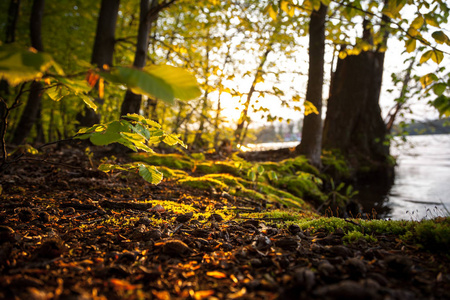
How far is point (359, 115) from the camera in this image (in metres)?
11.1

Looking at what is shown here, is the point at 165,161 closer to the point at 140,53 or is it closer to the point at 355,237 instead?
the point at 140,53

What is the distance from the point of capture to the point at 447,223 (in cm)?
165

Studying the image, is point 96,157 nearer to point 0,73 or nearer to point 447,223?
point 0,73

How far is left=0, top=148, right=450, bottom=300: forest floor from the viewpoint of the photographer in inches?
41.8

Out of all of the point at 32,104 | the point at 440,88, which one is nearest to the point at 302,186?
the point at 440,88

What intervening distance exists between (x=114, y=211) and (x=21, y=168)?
231 centimetres

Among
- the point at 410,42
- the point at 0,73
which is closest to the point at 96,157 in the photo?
the point at 0,73

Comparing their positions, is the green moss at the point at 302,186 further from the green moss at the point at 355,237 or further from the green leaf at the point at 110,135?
the green leaf at the point at 110,135

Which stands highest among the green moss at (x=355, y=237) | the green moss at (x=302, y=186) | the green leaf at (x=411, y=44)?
the green leaf at (x=411, y=44)

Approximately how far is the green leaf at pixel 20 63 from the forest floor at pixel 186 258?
2.61ft

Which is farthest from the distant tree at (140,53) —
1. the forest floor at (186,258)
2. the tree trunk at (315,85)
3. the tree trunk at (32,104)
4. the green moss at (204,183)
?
the tree trunk at (315,85)

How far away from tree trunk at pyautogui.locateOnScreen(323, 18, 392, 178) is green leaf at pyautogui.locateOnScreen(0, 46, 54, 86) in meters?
11.1

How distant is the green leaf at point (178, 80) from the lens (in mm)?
825

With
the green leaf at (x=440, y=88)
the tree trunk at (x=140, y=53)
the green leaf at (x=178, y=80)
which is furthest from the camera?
the tree trunk at (x=140, y=53)
